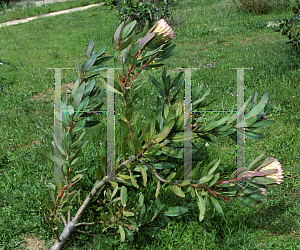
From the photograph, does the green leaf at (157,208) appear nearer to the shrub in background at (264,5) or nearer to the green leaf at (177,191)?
the green leaf at (177,191)

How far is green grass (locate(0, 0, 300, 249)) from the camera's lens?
7.23ft

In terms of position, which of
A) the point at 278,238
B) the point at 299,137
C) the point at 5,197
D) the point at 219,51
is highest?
the point at 219,51

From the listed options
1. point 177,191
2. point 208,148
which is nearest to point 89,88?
point 177,191

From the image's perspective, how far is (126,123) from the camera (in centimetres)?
167

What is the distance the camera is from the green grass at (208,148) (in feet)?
7.23

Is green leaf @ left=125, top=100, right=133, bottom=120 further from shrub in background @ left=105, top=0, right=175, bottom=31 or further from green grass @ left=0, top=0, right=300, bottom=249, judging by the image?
shrub in background @ left=105, top=0, right=175, bottom=31

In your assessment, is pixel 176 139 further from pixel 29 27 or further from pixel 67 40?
pixel 29 27

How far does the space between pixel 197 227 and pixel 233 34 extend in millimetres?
6803

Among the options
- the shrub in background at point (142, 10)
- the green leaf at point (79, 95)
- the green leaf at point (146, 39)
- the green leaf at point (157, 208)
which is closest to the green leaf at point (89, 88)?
the green leaf at point (79, 95)

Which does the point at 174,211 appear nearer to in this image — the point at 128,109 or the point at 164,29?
the point at 128,109

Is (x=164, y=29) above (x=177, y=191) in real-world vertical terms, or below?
above

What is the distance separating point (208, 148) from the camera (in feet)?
10.2

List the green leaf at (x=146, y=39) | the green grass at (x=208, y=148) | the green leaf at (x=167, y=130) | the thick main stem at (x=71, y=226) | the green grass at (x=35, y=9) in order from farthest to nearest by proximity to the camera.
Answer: the green grass at (x=35, y=9) < the green grass at (x=208, y=148) < the thick main stem at (x=71, y=226) < the green leaf at (x=167, y=130) < the green leaf at (x=146, y=39)

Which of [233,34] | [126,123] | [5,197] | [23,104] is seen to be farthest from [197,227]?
[233,34]
